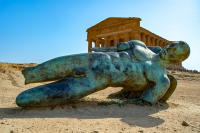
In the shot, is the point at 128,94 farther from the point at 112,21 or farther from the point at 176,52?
the point at 112,21

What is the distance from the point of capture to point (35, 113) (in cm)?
351

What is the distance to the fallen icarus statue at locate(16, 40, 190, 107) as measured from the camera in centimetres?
381

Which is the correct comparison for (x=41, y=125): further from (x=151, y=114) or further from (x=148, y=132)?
(x=151, y=114)

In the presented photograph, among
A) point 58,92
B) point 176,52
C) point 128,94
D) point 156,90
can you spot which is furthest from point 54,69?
point 176,52

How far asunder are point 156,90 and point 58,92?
227cm

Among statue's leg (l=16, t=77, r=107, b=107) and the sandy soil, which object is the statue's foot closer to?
the sandy soil

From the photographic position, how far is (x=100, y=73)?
13.8 feet

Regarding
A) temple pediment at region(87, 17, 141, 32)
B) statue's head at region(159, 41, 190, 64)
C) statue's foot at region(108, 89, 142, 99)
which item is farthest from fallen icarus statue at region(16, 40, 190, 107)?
temple pediment at region(87, 17, 141, 32)

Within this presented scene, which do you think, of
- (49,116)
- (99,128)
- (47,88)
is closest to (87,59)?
(47,88)

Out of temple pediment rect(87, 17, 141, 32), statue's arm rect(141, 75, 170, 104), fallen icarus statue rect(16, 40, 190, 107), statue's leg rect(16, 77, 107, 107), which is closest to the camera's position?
statue's leg rect(16, 77, 107, 107)

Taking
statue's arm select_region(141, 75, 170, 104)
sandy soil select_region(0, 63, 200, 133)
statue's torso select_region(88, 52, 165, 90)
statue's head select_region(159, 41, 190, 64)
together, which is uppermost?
statue's head select_region(159, 41, 190, 64)

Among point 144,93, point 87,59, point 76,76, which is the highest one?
point 87,59

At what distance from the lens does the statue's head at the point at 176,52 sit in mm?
5012

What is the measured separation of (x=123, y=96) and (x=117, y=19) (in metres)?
32.2
